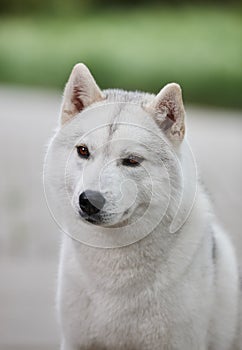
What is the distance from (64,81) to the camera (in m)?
18.9

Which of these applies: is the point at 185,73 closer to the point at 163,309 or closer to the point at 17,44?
the point at 17,44

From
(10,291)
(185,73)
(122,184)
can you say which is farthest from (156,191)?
(185,73)

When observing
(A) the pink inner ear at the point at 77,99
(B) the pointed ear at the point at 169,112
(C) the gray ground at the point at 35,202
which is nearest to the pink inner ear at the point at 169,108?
(B) the pointed ear at the point at 169,112

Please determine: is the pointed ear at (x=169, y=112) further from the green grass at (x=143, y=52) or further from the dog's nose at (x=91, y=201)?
the green grass at (x=143, y=52)

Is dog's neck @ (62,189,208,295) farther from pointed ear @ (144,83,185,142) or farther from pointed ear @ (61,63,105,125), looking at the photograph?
pointed ear @ (61,63,105,125)

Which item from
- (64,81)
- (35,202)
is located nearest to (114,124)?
(35,202)

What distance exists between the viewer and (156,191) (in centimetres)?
393

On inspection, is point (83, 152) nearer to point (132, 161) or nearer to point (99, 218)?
point (132, 161)

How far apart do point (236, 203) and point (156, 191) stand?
588cm

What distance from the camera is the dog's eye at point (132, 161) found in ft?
12.6

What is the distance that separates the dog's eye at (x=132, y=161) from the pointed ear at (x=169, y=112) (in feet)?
0.80

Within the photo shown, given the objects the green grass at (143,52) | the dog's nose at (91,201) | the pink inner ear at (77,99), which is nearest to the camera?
the dog's nose at (91,201)

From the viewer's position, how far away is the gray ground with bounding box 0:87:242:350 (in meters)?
5.98

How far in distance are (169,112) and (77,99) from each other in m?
0.46
